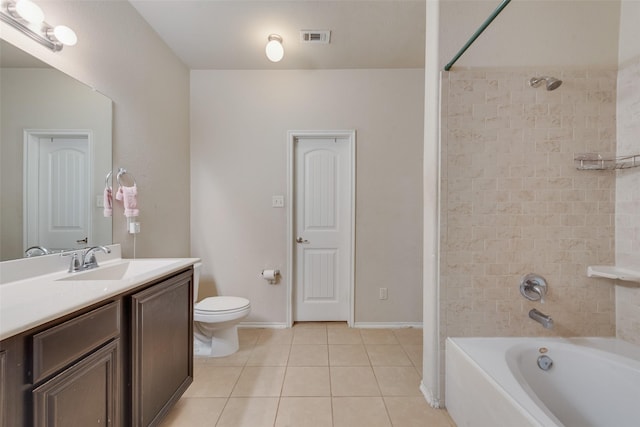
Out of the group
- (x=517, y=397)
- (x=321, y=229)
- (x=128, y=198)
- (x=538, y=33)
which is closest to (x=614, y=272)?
(x=517, y=397)

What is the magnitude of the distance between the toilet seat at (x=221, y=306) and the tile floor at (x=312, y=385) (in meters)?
0.40

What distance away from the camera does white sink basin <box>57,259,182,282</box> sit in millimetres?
1263

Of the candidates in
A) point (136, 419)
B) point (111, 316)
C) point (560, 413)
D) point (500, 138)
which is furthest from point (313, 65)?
point (560, 413)

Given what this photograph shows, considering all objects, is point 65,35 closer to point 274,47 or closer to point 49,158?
point 49,158

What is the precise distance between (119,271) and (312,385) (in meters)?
1.40

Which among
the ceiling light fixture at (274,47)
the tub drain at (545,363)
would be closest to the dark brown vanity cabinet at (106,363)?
the ceiling light fixture at (274,47)

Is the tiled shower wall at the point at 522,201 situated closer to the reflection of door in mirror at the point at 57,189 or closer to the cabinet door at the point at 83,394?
the cabinet door at the point at 83,394

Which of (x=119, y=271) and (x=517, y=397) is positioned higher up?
(x=119, y=271)

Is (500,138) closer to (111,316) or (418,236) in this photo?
(418,236)

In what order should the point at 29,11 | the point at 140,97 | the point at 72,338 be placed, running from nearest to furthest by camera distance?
the point at 72,338 < the point at 29,11 < the point at 140,97

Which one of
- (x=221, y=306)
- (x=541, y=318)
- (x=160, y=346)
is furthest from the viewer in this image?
(x=221, y=306)

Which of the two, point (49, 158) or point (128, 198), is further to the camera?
point (128, 198)

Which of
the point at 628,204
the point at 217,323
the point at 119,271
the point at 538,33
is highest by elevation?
the point at 538,33

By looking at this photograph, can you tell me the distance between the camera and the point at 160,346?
123 centimetres
